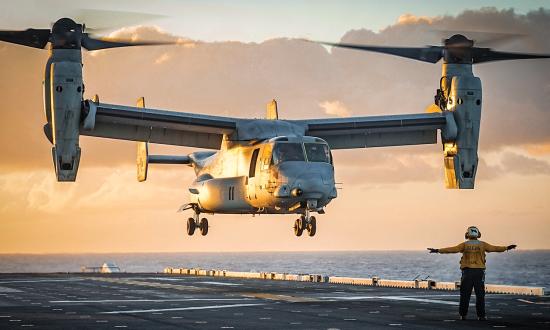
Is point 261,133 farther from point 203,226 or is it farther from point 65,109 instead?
point 203,226

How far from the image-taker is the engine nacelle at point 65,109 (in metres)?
35.7

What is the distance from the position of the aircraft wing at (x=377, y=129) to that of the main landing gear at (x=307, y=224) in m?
6.92

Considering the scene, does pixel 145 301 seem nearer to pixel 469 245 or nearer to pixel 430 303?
pixel 430 303

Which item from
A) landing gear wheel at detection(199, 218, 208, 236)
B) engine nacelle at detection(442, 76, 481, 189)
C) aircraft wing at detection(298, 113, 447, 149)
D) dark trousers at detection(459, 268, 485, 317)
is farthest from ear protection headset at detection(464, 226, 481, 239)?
landing gear wheel at detection(199, 218, 208, 236)

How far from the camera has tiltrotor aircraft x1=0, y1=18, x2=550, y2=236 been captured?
118 feet

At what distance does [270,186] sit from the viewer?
36.7 metres

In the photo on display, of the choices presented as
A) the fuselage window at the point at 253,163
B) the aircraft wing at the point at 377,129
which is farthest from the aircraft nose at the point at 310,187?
the aircraft wing at the point at 377,129

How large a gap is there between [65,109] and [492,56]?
19.5m

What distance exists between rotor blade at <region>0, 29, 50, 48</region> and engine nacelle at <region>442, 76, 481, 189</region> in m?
17.8

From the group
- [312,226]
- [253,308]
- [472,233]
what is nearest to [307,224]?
[312,226]

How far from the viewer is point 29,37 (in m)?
37.8

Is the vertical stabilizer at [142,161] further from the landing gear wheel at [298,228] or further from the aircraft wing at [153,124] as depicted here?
the landing gear wheel at [298,228]

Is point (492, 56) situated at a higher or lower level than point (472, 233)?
higher

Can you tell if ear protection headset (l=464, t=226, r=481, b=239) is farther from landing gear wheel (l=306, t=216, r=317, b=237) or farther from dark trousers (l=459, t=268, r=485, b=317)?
landing gear wheel (l=306, t=216, r=317, b=237)
